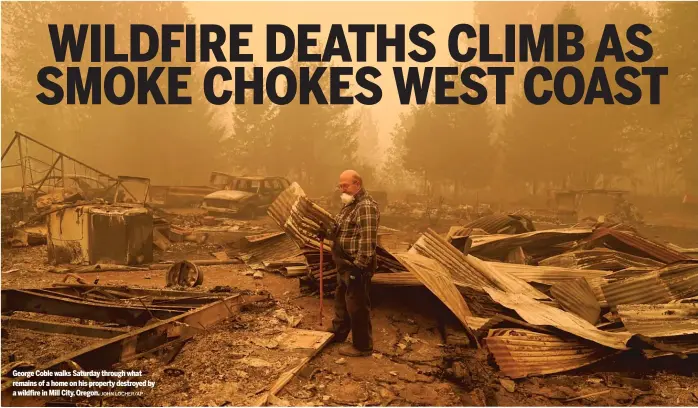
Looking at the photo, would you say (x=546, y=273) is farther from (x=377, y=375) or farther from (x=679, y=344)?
(x=377, y=375)

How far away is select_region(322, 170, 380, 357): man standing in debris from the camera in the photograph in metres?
5.09

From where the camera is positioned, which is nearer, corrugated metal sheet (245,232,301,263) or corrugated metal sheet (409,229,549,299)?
corrugated metal sheet (409,229,549,299)

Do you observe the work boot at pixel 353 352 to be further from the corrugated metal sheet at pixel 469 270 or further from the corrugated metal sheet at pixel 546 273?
the corrugated metal sheet at pixel 546 273

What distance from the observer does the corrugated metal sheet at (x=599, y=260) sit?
7.93 meters

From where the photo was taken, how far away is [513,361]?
498cm

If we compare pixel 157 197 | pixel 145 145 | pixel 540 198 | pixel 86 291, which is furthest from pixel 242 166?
pixel 86 291

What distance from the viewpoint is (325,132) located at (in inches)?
1286

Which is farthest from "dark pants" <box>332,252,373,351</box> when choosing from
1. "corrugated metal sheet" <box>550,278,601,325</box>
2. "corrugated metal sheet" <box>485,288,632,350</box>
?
"corrugated metal sheet" <box>550,278,601,325</box>

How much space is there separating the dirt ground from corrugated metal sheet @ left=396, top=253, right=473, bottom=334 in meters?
0.39

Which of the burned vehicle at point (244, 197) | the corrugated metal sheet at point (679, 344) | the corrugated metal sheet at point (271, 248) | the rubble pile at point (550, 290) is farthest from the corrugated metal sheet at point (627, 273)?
the burned vehicle at point (244, 197)

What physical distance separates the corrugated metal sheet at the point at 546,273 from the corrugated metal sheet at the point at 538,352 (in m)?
1.98

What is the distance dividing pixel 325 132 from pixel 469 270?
87.0 ft

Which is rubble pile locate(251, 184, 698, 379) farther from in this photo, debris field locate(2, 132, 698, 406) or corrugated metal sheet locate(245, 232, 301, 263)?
corrugated metal sheet locate(245, 232, 301, 263)

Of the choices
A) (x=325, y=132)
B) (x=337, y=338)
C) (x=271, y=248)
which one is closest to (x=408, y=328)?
(x=337, y=338)
